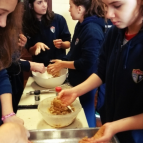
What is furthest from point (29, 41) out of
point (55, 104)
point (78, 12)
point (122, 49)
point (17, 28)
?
point (122, 49)

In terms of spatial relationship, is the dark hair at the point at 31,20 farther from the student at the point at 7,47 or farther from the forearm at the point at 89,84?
the forearm at the point at 89,84

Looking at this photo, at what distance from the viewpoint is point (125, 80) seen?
0.74m

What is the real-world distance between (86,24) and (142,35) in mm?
636

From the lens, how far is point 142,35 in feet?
2.24

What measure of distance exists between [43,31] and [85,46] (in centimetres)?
58

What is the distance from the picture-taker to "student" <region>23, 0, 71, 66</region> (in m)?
1.57

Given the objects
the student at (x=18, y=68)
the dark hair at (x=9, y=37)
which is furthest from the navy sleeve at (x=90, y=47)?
the dark hair at (x=9, y=37)

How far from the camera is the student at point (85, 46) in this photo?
122cm

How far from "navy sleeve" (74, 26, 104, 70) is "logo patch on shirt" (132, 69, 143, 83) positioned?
0.54 m

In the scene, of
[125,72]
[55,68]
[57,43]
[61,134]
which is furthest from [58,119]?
[57,43]

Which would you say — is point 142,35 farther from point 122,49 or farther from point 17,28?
point 17,28

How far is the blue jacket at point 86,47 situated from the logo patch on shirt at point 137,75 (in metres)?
0.54

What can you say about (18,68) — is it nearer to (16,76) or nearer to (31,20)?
(16,76)

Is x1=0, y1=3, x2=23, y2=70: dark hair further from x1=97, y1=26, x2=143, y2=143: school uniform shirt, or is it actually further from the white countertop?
x1=97, y1=26, x2=143, y2=143: school uniform shirt
